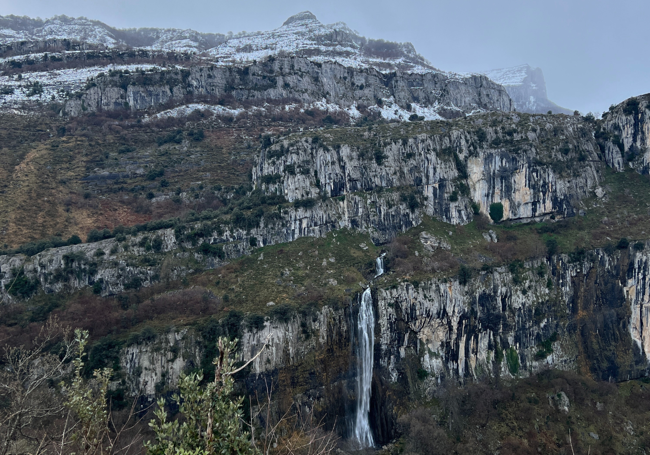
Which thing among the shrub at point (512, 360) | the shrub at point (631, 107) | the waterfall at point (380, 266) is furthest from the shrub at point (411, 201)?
the shrub at point (631, 107)

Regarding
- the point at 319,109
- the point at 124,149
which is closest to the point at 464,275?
the point at 124,149

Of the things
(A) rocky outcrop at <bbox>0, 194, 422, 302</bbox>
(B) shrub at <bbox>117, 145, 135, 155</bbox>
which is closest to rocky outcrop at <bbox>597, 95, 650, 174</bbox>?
(A) rocky outcrop at <bbox>0, 194, 422, 302</bbox>

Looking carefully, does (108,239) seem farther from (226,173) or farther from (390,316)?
(390,316)

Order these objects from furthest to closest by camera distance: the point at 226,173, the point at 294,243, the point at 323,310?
the point at 226,173
the point at 294,243
the point at 323,310

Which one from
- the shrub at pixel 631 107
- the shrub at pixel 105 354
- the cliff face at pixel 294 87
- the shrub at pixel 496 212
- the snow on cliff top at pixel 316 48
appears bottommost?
the shrub at pixel 105 354

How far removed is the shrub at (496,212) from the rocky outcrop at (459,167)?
75 cm

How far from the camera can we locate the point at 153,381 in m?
38.5

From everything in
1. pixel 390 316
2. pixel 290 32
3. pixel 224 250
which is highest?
pixel 290 32

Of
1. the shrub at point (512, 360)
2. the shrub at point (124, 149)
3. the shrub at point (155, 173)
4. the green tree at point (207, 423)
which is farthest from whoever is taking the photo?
the shrub at point (124, 149)

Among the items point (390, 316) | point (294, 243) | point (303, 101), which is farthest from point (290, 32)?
point (390, 316)

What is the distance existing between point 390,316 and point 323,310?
30.0 feet

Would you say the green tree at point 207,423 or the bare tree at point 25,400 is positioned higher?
the green tree at point 207,423

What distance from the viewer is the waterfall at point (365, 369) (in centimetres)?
4184

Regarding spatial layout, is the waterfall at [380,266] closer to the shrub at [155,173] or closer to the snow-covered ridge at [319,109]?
the shrub at [155,173]
